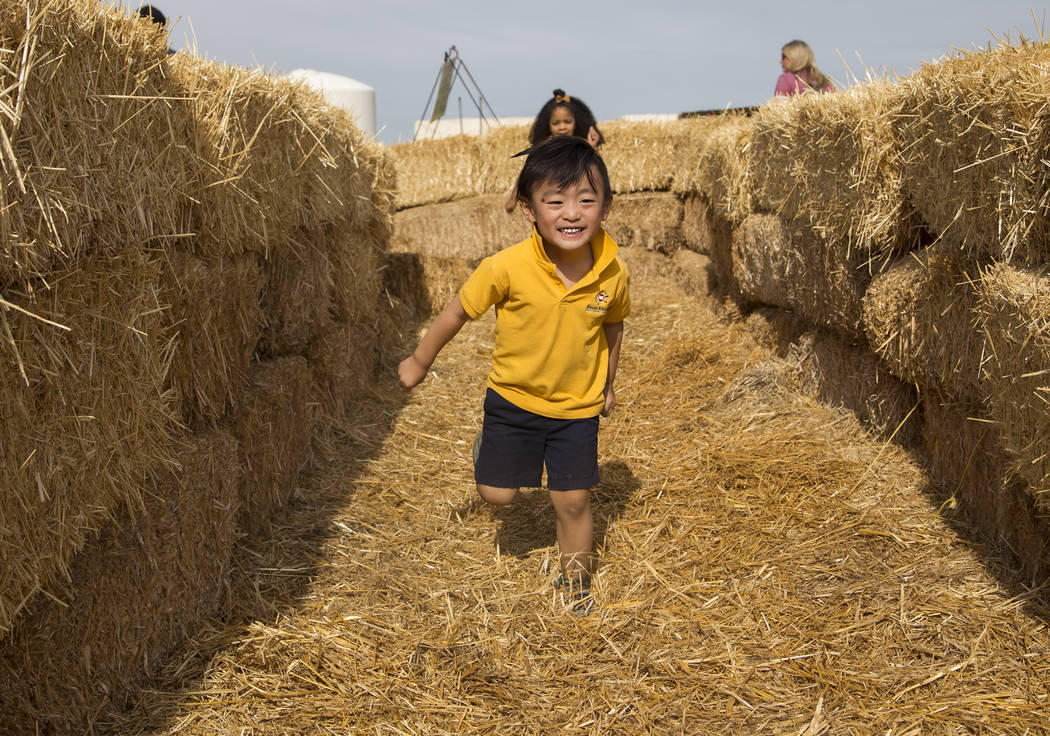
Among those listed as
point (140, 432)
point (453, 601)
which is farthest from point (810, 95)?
point (140, 432)

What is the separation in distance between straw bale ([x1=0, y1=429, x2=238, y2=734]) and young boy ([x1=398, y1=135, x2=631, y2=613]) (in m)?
0.87

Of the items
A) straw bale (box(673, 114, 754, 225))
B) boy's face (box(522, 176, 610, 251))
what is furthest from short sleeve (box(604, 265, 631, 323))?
straw bale (box(673, 114, 754, 225))

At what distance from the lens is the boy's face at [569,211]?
2.94 m

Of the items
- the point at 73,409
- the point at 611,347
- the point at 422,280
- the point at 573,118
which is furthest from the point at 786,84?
the point at 73,409

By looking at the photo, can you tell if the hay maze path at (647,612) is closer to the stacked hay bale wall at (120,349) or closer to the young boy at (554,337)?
the stacked hay bale wall at (120,349)

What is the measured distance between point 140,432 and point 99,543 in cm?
35

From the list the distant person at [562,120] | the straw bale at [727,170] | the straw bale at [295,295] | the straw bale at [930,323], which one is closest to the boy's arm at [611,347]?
the straw bale at [930,323]

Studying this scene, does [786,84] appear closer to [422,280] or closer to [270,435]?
[422,280]

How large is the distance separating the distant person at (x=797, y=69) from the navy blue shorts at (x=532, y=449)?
5861mm

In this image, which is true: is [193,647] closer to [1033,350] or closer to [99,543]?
[99,543]

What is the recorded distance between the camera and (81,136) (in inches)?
90.4

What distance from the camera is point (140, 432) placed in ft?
8.71

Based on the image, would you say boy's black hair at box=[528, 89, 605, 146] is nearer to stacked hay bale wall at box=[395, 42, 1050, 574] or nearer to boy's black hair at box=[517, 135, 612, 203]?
stacked hay bale wall at box=[395, 42, 1050, 574]

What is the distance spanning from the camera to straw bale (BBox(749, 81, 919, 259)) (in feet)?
12.9
